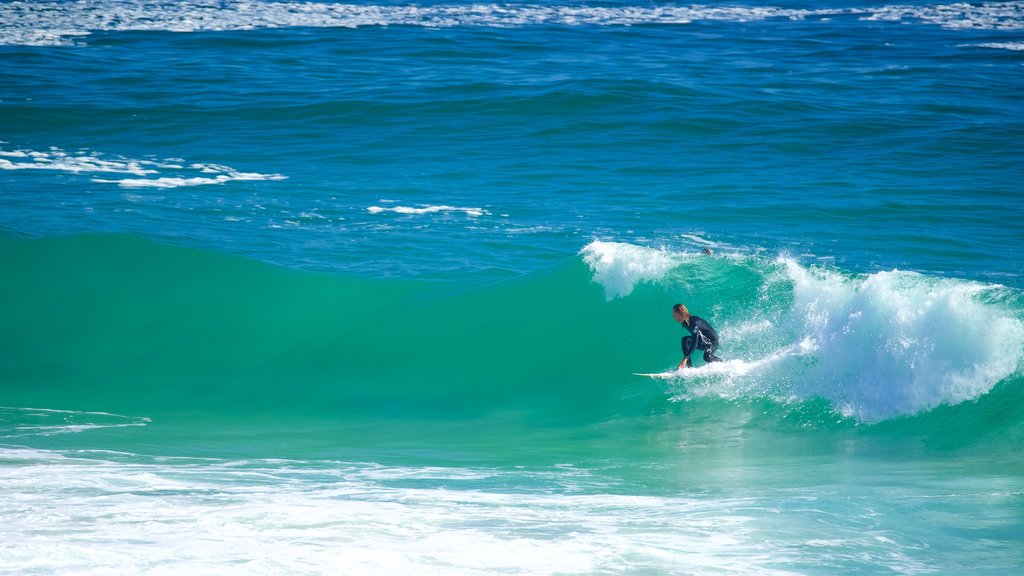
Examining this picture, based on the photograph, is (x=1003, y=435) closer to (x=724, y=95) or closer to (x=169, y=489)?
(x=169, y=489)

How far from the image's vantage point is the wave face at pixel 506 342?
1062cm

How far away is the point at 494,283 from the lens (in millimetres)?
14672

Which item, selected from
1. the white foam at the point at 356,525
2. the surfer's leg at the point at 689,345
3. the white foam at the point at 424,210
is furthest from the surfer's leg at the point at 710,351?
the white foam at the point at 424,210

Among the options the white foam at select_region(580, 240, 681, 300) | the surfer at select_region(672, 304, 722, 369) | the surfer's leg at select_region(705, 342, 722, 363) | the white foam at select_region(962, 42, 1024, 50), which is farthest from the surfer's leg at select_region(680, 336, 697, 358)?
the white foam at select_region(962, 42, 1024, 50)

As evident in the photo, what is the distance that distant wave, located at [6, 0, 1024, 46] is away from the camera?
33.0 metres

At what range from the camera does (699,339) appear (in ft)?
36.0

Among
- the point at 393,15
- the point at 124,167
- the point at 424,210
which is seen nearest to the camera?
the point at 424,210

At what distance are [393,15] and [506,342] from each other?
80.4 feet

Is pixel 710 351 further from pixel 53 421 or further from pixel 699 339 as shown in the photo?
pixel 53 421

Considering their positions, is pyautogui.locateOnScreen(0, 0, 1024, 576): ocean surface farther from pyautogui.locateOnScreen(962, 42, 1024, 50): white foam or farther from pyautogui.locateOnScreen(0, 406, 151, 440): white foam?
pyautogui.locateOnScreen(962, 42, 1024, 50): white foam

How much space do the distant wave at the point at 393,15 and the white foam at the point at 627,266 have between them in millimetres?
20864

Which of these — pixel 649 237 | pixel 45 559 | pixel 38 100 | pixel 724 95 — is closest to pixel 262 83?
pixel 38 100

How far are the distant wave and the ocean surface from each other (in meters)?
3.16

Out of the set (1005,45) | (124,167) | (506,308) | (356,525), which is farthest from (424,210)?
(1005,45)
